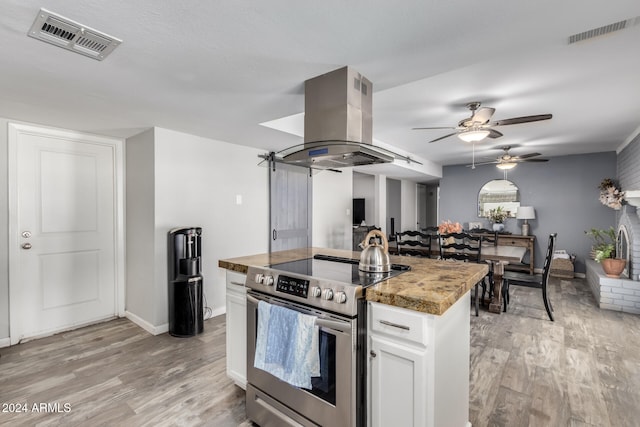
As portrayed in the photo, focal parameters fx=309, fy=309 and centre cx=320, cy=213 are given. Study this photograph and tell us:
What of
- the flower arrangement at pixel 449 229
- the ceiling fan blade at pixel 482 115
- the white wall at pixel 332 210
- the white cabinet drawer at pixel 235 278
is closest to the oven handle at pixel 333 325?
the white cabinet drawer at pixel 235 278

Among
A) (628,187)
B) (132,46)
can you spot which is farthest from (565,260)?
(132,46)

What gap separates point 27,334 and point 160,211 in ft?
5.74

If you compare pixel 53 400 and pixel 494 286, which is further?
pixel 494 286

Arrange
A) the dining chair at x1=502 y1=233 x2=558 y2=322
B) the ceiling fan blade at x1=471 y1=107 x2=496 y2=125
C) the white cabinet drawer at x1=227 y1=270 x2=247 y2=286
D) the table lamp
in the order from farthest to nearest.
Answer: the table lamp < the dining chair at x1=502 y1=233 x2=558 y2=322 < the ceiling fan blade at x1=471 y1=107 x2=496 y2=125 < the white cabinet drawer at x1=227 y1=270 x2=247 y2=286

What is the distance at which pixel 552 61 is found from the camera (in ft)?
7.02

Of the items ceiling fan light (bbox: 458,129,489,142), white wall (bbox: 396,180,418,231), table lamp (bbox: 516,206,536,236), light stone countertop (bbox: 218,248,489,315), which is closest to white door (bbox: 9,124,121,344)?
light stone countertop (bbox: 218,248,489,315)

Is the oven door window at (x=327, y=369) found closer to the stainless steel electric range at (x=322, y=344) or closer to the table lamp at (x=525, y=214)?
the stainless steel electric range at (x=322, y=344)

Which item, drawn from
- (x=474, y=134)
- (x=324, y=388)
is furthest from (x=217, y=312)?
(x=474, y=134)

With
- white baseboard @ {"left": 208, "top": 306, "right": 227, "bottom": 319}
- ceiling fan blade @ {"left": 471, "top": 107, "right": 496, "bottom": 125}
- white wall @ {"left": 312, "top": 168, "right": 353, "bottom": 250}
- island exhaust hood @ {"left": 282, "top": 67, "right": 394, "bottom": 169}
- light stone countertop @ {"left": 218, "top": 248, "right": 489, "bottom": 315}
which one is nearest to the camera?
light stone countertop @ {"left": 218, "top": 248, "right": 489, "bottom": 315}

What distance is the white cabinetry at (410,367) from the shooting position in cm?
130

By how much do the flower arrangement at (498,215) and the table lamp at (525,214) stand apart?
0.99 feet

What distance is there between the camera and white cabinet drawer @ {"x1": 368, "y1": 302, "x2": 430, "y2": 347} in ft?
4.23

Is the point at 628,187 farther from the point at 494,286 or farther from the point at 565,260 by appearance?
the point at 494,286

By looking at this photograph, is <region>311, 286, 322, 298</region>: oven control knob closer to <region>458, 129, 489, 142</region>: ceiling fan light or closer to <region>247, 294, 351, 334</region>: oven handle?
<region>247, 294, 351, 334</region>: oven handle
